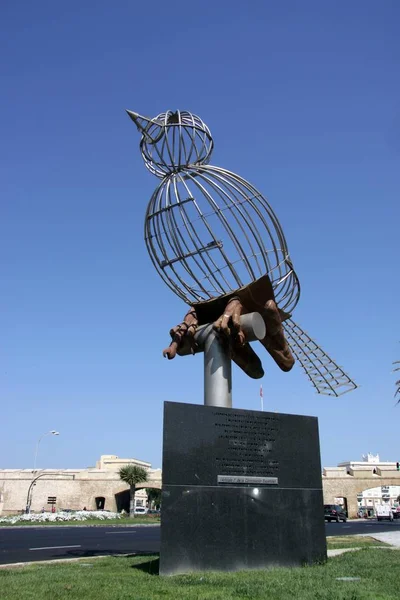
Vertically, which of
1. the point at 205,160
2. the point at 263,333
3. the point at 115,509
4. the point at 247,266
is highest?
the point at 205,160

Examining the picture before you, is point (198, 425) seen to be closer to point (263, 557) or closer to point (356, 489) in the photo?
point (263, 557)

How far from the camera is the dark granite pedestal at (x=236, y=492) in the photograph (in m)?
9.31

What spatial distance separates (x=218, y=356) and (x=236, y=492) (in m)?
2.72

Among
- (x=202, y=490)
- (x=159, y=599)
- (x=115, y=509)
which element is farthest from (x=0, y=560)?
(x=115, y=509)

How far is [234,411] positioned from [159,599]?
4.12m

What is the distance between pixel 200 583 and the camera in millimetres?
8086

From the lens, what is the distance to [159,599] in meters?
6.79

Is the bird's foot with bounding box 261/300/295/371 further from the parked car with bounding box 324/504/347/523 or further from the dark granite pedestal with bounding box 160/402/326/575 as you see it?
the parked car with bounding box 324/504/347/523

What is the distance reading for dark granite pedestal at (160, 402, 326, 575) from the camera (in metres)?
9.31

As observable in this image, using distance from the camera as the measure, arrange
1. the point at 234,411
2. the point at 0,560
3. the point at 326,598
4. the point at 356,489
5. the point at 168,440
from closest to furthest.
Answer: the point at 326,598 → the point at 168,440 → the point at 234,411 → the point at 0,560 → the point at 356,489

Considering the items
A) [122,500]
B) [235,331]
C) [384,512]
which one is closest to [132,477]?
[122,500]

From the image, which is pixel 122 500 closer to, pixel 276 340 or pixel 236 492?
pixel 276 340

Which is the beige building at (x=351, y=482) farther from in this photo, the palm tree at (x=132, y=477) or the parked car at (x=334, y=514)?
the palm tree at (x=132, y=477)

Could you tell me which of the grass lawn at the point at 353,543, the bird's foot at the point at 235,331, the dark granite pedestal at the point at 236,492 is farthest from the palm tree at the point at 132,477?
the dark granite pedestal at the point at 236,492
